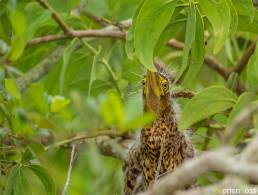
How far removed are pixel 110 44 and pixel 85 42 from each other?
0.54 m

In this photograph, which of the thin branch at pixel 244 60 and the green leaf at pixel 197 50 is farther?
the thin branch at pixel 244 60

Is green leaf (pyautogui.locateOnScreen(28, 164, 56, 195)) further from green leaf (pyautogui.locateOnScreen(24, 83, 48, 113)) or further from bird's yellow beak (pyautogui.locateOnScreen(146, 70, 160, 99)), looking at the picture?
bird's yellow beak (pyautogui.locateOnScreen(146, 70, 160, 99))

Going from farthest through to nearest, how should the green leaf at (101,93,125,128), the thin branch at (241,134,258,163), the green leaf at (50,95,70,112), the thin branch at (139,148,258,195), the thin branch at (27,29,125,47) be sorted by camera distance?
the thin branch at (27,29,125,47) → the green leaf at (50,95,70,112) → the green leaf at (101,93,125,128) → the thin branch at (241,134,258,163) → the thin branch at (139,148,258,195)

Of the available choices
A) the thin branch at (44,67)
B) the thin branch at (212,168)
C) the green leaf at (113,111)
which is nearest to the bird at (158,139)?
the green leaf at (113,111)

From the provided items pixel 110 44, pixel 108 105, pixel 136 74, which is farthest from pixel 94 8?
pixel 108 105

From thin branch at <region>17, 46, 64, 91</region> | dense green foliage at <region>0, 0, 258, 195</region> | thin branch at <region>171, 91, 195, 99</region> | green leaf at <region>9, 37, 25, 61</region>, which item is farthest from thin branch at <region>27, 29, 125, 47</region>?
green leaf at <region>9, 37, 25, 61</region>

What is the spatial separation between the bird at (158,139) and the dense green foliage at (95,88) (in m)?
0.06

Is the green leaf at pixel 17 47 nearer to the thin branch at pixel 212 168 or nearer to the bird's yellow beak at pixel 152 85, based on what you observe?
the bird's yellow beak at pixel 152 85

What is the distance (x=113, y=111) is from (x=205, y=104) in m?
0.70

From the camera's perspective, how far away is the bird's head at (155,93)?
2.74 metres

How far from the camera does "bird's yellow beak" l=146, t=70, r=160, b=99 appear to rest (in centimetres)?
273

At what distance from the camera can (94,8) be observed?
3.75 metres

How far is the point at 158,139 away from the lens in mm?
2707

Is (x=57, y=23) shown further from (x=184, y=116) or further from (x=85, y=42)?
(x=184, y=116)
